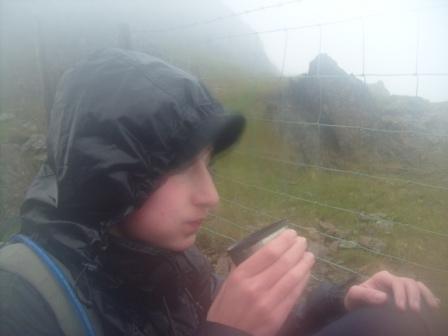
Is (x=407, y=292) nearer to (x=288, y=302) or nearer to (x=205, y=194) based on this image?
(x=288, y=302)

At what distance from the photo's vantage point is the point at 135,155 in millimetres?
1132

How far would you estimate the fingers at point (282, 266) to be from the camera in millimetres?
1059

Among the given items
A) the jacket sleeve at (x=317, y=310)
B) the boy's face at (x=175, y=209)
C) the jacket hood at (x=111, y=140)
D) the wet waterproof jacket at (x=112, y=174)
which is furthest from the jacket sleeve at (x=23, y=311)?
the jacket sleeve at (x=317, y=310)

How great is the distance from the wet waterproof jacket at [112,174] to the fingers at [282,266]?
16 cm

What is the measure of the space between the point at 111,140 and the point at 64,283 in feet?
1.38

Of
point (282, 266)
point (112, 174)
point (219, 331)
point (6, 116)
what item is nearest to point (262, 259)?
point (282, 266)

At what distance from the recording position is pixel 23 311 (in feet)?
3.20

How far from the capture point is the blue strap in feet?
3.33

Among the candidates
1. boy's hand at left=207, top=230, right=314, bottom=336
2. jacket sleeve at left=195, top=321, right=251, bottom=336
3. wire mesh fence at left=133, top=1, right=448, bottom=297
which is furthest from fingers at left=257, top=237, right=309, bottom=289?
wire mesh fence at left=133, top=1, right=448, bottom=297

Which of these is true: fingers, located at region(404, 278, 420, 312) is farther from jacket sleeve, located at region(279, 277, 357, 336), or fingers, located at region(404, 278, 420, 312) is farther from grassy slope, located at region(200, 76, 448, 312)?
grassy slope, located at region(200, 76, 448, 312)

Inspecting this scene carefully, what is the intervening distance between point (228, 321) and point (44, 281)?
0.51 metres

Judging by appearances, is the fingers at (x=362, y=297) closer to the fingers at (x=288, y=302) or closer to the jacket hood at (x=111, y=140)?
the fingers at (x=288, y=302)

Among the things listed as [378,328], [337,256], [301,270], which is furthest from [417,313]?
[337,256]

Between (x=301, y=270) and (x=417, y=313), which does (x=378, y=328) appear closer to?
(x=417, y=313)
